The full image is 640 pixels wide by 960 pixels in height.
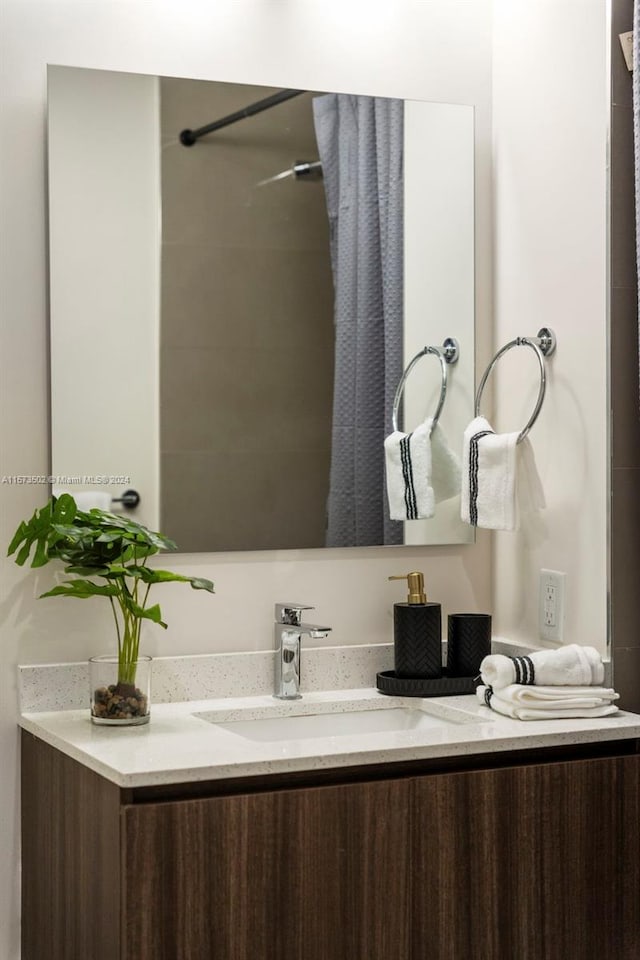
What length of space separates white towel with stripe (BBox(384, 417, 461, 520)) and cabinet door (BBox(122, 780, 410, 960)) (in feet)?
2.07

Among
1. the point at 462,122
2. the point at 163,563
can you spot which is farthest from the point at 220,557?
the point at 462,122

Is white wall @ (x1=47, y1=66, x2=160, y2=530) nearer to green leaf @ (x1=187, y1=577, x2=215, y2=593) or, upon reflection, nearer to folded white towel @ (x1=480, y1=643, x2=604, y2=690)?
green leaf @ (x1=187, y1=577, x2=215, y2=593)

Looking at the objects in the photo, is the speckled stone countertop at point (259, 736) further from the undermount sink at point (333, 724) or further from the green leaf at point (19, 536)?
the green leaf at point (19, 536)

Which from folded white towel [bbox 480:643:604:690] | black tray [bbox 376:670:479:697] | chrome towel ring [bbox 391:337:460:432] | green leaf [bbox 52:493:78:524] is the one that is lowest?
black tray [bbox 376:670:479:697]

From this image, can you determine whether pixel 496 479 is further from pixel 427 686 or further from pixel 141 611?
pixel 141 611

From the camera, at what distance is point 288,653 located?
6.73 feet

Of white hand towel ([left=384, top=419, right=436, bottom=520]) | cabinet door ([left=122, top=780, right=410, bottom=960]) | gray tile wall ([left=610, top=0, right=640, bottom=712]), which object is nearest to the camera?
cabinet door ([left=122, top=780, right=410, bottom=960])

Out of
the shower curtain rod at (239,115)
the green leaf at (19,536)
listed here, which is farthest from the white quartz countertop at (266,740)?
the shower curtain rod at (239,115)

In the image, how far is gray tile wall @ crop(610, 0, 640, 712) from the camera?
193cm

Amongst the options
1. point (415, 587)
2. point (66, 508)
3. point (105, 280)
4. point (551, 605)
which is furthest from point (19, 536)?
point (551, 605)

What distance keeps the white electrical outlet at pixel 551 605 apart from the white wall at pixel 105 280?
0.68 meters

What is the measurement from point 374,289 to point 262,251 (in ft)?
0.74

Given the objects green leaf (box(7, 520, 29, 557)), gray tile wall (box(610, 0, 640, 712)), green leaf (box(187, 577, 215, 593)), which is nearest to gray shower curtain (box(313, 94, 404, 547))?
green leaf (box(187, 577, 215, 593))

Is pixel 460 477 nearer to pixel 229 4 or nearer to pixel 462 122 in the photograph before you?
pixel 462 122
